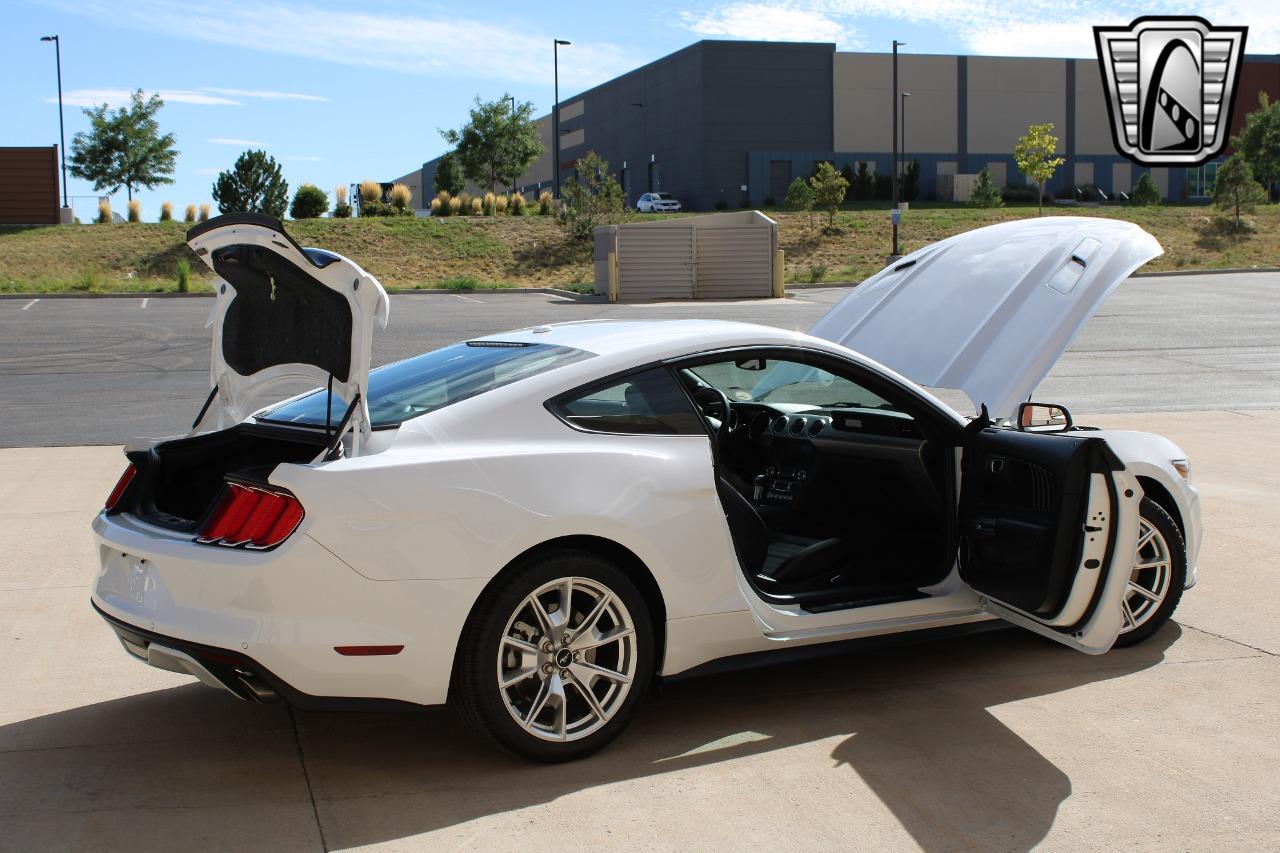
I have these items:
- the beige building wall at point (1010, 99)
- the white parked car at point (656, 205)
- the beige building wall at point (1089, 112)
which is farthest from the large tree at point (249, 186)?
the beige building wall at point (1089, 112)

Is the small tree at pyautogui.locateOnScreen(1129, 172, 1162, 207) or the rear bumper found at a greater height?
the small tree at pyautogui.locateOnScreen(1129, 172, 1162, 207)

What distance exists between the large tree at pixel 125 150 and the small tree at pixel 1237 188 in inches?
1769

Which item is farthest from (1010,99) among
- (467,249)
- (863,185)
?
(467,249)

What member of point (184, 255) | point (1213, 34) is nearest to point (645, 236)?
point (184, 255)

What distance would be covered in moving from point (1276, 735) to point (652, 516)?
91.0 inches

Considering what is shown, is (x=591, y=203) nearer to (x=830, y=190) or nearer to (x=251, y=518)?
(x=830, y=190)

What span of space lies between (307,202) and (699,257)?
2093cm

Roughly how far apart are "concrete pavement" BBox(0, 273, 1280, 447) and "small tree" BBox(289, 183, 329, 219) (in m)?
18.5

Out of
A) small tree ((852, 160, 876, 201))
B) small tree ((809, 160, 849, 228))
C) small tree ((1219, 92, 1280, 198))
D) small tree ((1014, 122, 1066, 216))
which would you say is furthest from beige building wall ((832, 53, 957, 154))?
small tree ((809, 160, 849, 228))

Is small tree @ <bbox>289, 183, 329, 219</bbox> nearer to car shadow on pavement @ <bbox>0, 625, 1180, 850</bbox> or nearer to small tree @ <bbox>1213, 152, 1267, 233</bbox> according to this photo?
small tree @ <bbox>1213, 152, 1267, 233</bbox>

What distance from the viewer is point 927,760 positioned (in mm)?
4195

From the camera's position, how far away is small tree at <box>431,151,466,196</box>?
74.7 meters

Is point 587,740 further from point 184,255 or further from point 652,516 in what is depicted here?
point 184,255

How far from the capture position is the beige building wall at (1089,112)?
76.3m
